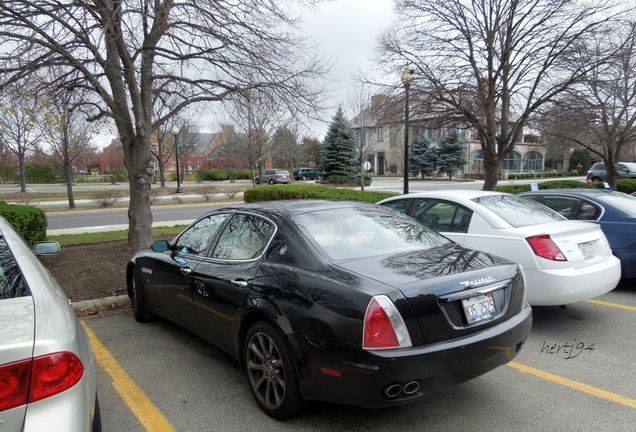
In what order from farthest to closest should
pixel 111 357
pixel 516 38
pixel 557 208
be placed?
1. pixel 516 38
2. pixel 557 208
3. pixel 111 357

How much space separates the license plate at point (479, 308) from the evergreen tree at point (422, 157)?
5044 centimetres

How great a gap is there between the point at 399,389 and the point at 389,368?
6.8 inches

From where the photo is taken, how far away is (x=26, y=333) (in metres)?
1.81

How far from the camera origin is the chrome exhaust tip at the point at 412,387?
2488mm

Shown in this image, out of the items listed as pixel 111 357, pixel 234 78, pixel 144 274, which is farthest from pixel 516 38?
pixel 111 357

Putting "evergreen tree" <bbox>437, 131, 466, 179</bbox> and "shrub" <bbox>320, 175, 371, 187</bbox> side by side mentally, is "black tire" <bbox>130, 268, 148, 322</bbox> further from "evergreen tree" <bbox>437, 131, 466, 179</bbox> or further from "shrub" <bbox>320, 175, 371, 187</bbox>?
"evergreen tree" <bbox>437, 131, 466, 179</bbox>

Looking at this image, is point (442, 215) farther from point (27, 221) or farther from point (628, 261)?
point (27, 221)

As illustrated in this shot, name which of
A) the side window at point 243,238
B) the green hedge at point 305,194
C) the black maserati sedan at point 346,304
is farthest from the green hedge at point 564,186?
the side window at point 243,238

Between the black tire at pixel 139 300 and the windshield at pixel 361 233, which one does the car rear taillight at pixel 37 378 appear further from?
the black tire at pixel 139 300

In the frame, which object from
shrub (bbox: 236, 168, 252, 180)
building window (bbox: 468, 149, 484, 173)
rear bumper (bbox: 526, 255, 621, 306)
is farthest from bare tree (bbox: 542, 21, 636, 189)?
shrub (bbox: 236, 168, 252, 180)

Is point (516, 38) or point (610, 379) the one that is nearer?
point (610, 379)

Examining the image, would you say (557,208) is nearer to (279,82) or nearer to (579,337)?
(579,337)

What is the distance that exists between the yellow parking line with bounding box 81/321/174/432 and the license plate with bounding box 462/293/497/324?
2192 mm

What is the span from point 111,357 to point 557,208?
6765mm
